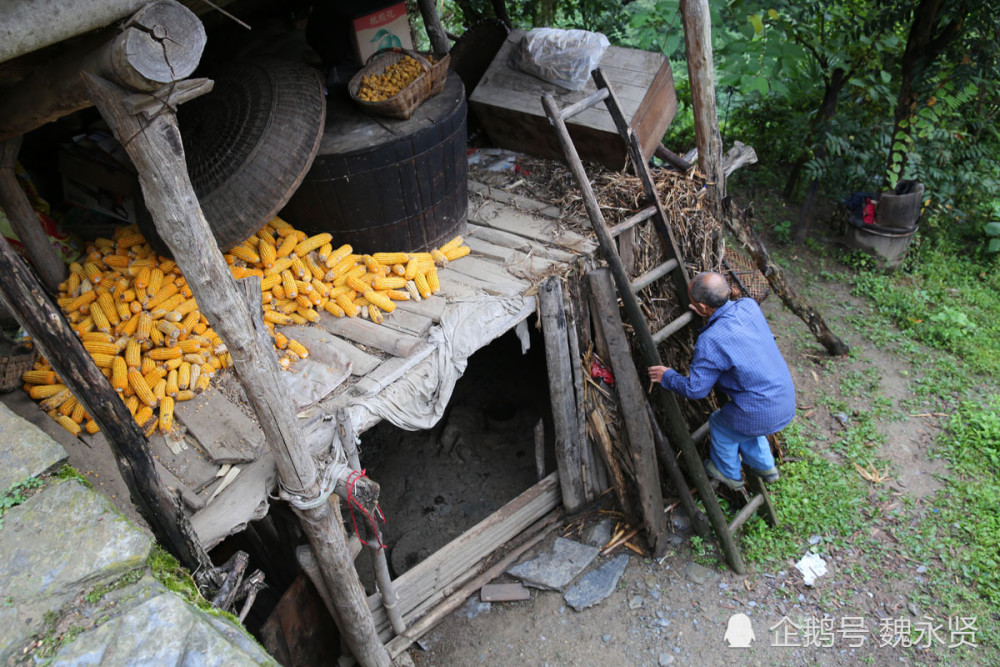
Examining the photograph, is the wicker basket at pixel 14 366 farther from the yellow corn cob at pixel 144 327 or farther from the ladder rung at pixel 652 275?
the ladder rung at pixel 652 275

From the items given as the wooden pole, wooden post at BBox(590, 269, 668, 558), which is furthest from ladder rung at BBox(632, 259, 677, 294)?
the wooden pole

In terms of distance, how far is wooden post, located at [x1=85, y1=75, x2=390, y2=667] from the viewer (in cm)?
245

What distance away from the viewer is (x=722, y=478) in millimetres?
5066

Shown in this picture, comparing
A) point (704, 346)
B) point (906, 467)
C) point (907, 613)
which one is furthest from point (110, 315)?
point (906, 467)

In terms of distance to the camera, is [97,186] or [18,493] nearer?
[18,493]

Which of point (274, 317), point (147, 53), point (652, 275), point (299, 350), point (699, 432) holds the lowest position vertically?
point (699, 432)

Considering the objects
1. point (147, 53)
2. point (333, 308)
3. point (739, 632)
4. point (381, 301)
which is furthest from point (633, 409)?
point (147, 53)

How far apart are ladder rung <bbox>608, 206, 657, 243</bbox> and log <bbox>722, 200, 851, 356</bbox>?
1.20 meters

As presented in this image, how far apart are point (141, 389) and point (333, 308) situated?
1.27 metres

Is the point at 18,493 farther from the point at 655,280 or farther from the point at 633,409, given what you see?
the point at 655,280

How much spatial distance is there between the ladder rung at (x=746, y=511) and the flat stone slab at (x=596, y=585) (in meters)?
0.88

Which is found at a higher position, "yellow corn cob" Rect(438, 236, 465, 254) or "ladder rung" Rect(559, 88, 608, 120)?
"ladder rung" Rect(559, 88, 608, 120)

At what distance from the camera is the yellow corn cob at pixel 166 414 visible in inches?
146

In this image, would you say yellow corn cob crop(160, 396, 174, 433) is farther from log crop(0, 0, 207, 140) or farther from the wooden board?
log crop(0, 0, 207, 140)
